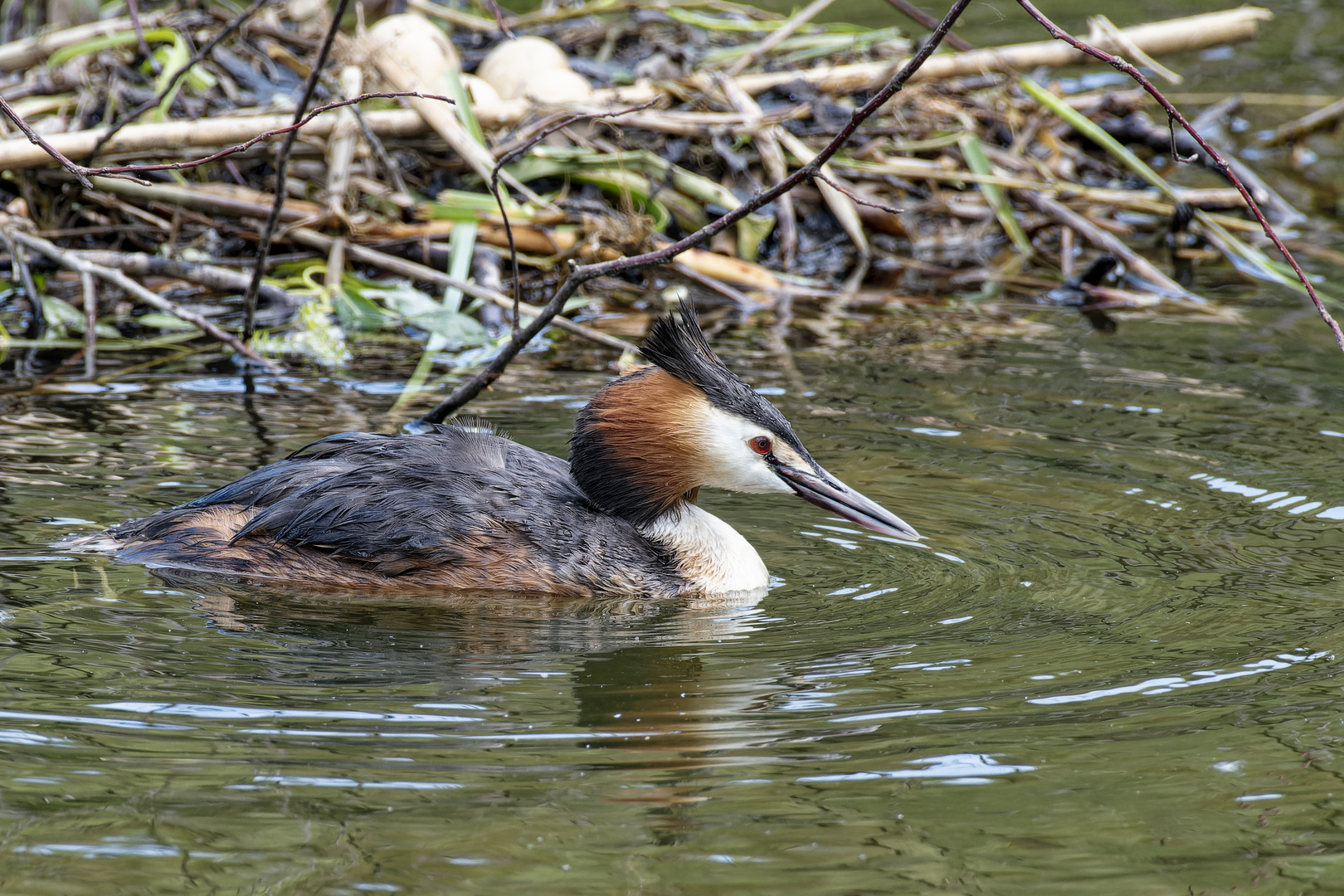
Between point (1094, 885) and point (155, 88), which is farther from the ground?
point (155, 88)

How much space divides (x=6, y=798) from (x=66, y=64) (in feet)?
20.8

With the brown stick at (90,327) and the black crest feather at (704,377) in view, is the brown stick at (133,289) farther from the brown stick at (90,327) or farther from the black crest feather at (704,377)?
the black crest feather at (704,377)

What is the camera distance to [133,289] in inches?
251

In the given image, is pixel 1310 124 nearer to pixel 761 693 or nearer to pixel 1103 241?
pixel 1103 241

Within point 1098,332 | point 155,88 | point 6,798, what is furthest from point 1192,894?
point 155,88

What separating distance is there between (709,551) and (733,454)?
0.32 meters

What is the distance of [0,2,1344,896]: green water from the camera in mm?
3111

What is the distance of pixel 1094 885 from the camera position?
3.01m

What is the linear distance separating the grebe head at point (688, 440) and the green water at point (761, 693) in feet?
0.99

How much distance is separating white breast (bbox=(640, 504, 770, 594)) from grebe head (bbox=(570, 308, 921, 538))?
9 centimetres

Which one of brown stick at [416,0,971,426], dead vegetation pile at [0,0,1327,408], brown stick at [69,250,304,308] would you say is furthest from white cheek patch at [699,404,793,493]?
brown stick at [69,250,304,308]

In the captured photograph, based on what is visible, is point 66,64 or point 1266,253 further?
point 1266,253

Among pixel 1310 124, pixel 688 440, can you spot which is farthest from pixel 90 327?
pixel 1310 124

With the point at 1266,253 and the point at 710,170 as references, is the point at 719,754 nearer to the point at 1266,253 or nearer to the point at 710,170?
the point at 710,170
